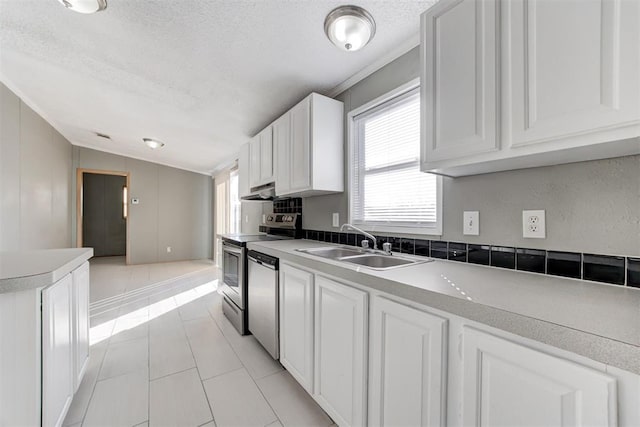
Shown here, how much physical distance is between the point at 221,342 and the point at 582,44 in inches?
116

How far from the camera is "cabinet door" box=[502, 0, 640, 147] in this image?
2.42ft

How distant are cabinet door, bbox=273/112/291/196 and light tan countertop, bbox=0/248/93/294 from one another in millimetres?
1602

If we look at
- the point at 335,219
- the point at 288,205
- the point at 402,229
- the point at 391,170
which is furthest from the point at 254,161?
the point at 402,229

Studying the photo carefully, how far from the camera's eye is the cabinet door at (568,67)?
2.42 feet

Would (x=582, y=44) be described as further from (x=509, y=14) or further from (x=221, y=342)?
(x=221, y=342)

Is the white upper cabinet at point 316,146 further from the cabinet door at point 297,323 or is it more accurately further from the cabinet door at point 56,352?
the cabinet door at point 56,352

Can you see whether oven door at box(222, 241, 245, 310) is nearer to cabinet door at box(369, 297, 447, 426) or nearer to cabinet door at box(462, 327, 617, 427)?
cabinet door at box(369, 297, 447, 426)

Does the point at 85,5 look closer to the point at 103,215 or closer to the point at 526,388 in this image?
the point at 526,388

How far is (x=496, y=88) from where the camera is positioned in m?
1.01

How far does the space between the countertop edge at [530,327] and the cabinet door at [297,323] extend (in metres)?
0.59

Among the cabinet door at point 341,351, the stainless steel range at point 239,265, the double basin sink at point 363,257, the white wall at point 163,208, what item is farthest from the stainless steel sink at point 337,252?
the white wall at point 163,208

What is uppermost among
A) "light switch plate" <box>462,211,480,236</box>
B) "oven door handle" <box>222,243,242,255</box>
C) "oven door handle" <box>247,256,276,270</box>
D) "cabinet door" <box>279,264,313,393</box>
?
"light switch plate" <box>462,211,480,236</box>

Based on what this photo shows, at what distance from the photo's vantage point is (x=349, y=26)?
5.00ft

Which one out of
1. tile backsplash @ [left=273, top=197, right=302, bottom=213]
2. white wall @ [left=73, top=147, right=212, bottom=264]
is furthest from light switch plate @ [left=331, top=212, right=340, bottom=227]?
white wall @ [left=73, top=147, right=212, bottom=264]
